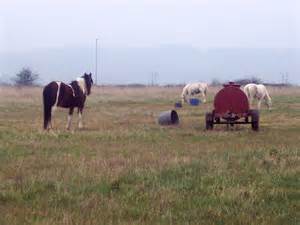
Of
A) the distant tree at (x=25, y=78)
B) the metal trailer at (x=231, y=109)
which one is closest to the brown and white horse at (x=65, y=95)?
the metal trailer at (x=231, y=109)

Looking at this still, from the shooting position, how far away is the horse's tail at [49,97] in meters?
21.6

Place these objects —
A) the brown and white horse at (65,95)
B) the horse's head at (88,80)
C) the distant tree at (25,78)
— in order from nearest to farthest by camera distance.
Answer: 1. the brown and white horse at (65,95)
2. the horse's head at (88,80)
3. the distant tree at (25,78)

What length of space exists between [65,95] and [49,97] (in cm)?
76

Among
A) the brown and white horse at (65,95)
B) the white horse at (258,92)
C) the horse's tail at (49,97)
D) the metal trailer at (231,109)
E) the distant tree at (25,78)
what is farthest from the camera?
the distant tree at (25,78)

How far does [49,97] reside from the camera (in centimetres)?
2189

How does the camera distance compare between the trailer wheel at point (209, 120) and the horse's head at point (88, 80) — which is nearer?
the trailer wheel at point (209, 120)

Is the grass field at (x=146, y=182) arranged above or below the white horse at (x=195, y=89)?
below

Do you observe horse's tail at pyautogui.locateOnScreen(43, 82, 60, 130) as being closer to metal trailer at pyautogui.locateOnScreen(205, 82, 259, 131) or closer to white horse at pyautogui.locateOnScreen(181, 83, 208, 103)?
metal trailer at pyautogui.locateOnScreen(205, 82, 259, 131)

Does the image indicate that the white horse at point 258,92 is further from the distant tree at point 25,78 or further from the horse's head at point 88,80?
the distant tree at point 25,78

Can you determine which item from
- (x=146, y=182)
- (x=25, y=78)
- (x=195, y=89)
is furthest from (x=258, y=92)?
(x=25, y=78)

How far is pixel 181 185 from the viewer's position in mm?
9617

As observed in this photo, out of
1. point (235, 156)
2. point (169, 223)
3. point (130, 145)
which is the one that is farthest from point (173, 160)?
point (169, 223)

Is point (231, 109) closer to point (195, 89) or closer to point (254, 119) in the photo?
point (254, 119)

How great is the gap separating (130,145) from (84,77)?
8858 millimetres
